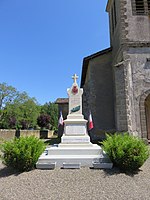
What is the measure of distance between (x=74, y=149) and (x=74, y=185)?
2.14 meters

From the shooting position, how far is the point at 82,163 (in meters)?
5.73

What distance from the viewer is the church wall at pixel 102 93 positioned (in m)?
13.7

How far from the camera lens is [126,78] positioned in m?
11.0

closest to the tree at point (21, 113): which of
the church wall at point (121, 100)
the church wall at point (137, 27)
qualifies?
the church wall at point (121, 100)

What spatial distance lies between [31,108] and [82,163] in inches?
1426

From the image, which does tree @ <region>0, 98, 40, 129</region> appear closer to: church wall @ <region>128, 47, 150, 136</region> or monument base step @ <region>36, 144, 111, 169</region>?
church wall @ <region>128, 47, 150, 136</region>

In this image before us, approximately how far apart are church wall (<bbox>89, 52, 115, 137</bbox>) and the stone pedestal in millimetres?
6128

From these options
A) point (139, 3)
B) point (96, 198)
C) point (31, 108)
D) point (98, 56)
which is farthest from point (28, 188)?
point (31, 108)

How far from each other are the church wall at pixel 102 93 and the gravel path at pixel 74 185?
8151mm

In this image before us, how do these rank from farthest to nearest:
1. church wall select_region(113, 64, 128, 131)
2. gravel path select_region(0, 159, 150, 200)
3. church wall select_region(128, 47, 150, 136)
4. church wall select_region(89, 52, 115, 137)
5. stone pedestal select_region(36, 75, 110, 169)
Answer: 1. church wall select_region(89, 52, 115, 137)
2. church wall select_region(128, 47, 150, 136)
3. church wall select_region(113, 64, 128, 131)
4. stone pedestal select_region(36, 75, 110, 169)
5. gravel path select_region(0, 159, 150, 200)

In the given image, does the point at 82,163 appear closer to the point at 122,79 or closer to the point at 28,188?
the point at 28,188

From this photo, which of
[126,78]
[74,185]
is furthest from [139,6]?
[74,185]

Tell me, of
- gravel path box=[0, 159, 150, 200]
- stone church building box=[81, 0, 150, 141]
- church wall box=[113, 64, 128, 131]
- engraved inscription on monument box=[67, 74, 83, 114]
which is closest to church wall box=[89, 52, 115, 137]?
stone church building box=[81, 0, 150, 141]

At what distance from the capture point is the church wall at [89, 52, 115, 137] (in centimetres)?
1367
